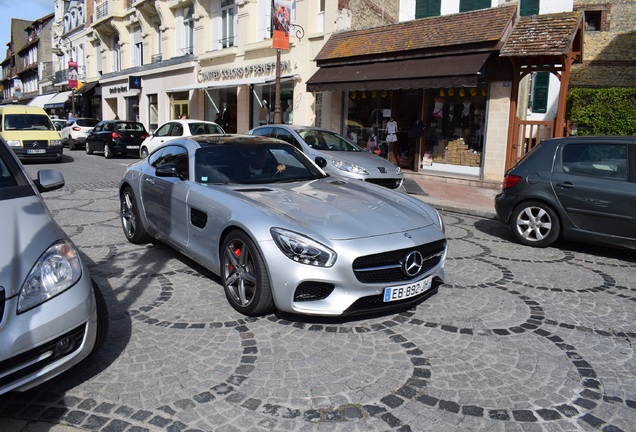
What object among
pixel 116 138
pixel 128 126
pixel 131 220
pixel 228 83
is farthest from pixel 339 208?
pixel 228 83

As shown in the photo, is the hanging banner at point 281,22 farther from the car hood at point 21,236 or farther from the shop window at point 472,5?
the car hood at point 21,236

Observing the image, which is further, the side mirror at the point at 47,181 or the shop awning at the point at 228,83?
the shop awning at the point at 228,83

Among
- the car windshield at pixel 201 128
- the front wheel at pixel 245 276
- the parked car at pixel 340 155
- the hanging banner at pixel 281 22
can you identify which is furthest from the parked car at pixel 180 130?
the front wheel at pixel 245 276

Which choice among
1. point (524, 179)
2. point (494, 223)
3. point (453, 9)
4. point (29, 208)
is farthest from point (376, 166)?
point (453, 9)

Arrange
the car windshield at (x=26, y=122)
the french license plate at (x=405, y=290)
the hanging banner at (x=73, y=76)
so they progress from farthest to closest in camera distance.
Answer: the hanging banner at (x=73, y=76), the car windshield at (x=26, y=122), the french license plate at (x=405, y=290)

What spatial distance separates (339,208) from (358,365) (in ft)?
4.68

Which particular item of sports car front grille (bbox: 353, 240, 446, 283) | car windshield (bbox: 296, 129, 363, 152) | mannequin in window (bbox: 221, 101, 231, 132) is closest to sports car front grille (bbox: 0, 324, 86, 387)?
sports car front grille (bbox: 353, 240, 446, 283)

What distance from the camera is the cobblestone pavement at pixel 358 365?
2.79m

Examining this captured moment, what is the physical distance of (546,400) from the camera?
3.00 meters

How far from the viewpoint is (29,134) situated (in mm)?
16500

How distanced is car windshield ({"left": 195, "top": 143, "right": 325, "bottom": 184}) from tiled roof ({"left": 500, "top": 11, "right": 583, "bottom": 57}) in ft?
30.2

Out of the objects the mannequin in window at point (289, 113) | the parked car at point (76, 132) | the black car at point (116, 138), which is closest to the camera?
the black car at point (116, 138)

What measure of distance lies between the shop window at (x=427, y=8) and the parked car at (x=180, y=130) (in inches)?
319

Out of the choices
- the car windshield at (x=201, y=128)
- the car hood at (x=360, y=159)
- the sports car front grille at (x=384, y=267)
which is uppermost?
the car windshield at (x=201, y=128)
